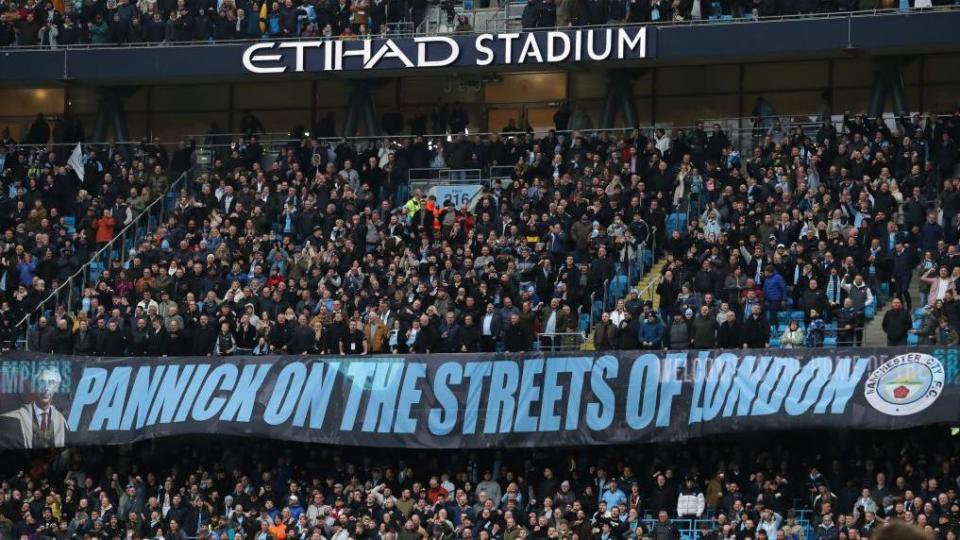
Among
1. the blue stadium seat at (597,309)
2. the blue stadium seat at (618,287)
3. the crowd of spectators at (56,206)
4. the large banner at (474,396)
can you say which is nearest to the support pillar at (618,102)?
the crowd of spectators at (56,206)

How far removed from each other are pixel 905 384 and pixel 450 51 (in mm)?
14764

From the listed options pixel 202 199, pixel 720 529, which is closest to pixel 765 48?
pixel 202 199

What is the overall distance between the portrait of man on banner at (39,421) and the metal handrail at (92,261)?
1.93 meters

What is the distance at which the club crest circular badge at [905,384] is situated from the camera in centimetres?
2711

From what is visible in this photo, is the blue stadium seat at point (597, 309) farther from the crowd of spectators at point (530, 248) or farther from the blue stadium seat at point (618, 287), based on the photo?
the blue stadium seat at point (618, 287)

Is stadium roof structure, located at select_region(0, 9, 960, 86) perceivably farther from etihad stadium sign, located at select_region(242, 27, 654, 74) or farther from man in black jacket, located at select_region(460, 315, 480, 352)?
man in black jacket, located at select_region(460, 315, 480, 352)

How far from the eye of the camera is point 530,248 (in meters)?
32.5

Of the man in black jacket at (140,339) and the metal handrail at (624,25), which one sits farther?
the metal handrail at (624,25)

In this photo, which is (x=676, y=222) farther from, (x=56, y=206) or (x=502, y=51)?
(x=56, y=206)

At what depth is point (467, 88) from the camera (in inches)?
1683

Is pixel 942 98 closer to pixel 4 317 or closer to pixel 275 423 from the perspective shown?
pixel 275 423

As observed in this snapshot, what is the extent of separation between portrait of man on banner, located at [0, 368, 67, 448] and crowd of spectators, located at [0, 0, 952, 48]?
10.7 m

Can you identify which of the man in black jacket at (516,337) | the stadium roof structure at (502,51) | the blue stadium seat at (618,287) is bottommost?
the man in black jacket at (516,337)

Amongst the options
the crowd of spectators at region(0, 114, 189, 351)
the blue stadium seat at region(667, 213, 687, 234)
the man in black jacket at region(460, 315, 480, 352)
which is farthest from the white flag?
the blue stadium seat at region(667, 213, 687, 234)
